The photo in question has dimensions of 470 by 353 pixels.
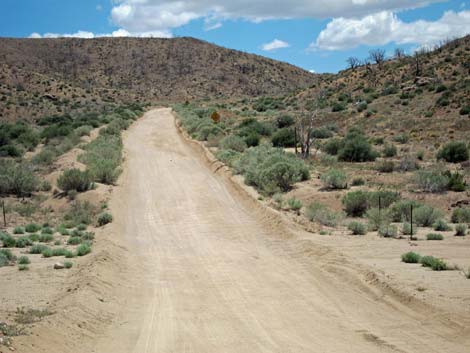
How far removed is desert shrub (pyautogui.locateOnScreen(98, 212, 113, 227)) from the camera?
784 inches

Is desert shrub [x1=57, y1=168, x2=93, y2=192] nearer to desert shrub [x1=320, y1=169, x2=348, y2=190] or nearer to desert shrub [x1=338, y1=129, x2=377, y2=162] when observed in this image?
desert shrub [x1=320, y1=169, x2=348, y2=190]

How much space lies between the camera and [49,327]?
30.4 feet

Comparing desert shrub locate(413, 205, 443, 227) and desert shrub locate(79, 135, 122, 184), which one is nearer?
desert shrub locate(413, 205, 443, 227)

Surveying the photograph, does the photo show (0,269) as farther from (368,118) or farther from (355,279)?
(368,118)

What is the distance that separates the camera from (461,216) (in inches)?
781

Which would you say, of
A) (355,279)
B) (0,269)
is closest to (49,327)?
(0,269)

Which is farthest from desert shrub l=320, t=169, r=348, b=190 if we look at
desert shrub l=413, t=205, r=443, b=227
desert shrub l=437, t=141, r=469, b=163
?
desert shrub l=437, t=141, r=469, b=163

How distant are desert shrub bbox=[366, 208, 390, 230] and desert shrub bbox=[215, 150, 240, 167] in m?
13.6

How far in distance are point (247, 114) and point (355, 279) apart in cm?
6088

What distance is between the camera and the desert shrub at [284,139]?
145ft

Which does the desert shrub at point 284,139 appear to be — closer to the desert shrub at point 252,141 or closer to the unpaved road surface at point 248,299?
the desert shrub at point 252,141

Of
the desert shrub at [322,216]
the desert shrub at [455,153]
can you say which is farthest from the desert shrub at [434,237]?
the desert shrub at [455,153]

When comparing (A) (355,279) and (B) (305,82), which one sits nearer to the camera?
(A) (355,279)

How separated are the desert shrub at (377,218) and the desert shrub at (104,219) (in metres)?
8.78
